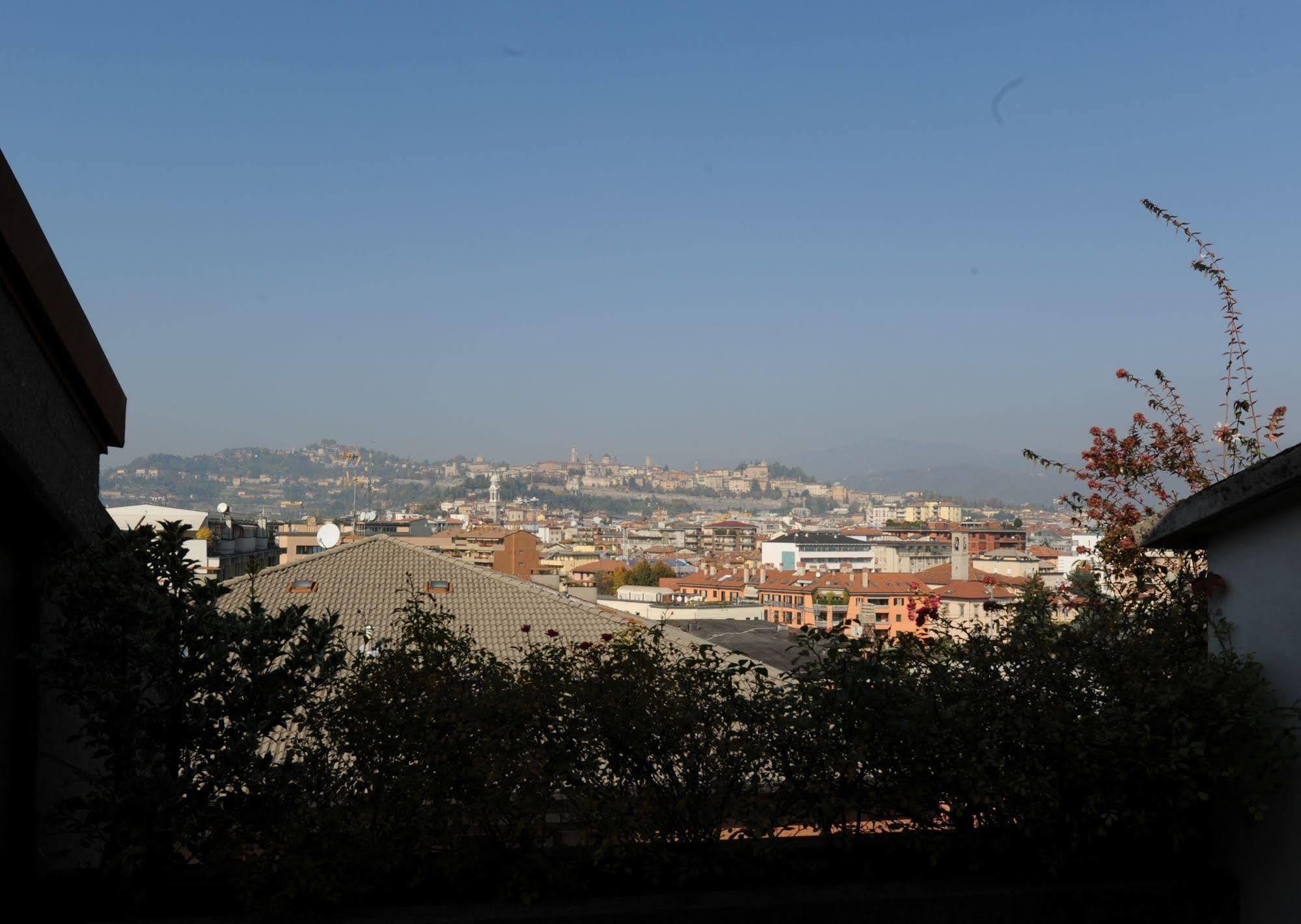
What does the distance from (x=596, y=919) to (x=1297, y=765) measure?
214cm

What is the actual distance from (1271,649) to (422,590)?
357 inches

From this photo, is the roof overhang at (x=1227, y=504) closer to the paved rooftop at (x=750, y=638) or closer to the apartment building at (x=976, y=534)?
the paved rooftop at (x=750, y=638)

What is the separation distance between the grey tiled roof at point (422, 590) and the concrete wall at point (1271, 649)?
6.97m

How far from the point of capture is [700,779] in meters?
3.29

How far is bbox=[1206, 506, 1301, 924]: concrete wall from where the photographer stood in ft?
10.9

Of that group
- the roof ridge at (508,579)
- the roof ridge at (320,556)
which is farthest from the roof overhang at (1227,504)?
the roof ridge at (320,556)

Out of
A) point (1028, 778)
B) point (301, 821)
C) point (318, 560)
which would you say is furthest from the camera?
point (318, 560)

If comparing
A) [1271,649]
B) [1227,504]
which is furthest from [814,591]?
[1227,504]

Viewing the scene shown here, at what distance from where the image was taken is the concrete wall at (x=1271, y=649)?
10.9 ft

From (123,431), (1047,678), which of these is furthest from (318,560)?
(1047,678)

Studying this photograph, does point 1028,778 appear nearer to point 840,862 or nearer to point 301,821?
point 840,862

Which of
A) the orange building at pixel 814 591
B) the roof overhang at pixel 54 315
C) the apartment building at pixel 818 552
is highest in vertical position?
the apartment building at pixel 818 552

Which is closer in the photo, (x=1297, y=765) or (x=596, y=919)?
(x=596, y=919)

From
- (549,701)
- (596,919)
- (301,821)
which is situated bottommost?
(596,919)
